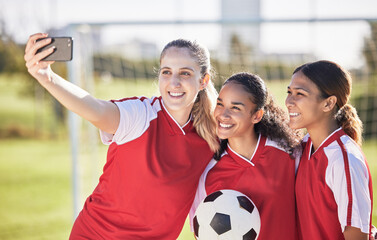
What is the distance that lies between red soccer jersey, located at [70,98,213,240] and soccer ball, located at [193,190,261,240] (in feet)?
0.54

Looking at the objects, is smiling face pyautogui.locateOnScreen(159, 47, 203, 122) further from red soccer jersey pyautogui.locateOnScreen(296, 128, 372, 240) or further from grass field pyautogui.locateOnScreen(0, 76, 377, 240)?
red soccer jersey pyautogui.locateOnScreen(296, 128, 372, 240)

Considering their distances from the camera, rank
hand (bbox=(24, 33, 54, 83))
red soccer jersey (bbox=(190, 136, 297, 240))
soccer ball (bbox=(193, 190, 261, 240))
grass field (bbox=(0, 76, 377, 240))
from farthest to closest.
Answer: grass field (bbox=(0, 76, 377, 240)), red soccer jersey (bbox=(190, 136, 297, 240)), soccer ball (bbox=(193, 190, 261, 240)), hand (bbox=(24, 33, 54, 83))

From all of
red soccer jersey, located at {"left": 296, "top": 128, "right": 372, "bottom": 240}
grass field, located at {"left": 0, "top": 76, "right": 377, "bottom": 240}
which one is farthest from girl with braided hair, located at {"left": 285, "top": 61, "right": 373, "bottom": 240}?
grass field, located at {"left": 0, "top": 76, "right": 377, "bottom": 240}

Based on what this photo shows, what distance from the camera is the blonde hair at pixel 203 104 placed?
237 cm

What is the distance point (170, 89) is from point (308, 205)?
3.14 feet

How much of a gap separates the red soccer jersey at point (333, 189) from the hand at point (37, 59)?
1.39 m

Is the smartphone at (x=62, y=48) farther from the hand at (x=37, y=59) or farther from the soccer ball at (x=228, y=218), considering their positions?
the soccer ball at (x=228, y=218)

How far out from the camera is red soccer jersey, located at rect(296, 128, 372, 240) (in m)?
1.97

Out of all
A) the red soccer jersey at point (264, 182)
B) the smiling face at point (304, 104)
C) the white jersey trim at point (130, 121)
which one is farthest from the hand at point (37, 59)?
the smiling face at point (304, 104)

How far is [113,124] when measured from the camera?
207 centimetres

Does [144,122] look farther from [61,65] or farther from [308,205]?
[61,65]


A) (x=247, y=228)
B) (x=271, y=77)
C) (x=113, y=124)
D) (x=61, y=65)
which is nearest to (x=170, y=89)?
(x=113, y=124)

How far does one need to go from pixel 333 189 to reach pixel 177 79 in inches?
38.9

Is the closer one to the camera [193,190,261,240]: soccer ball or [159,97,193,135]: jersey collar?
[193,190,261,240]: soccer ball
